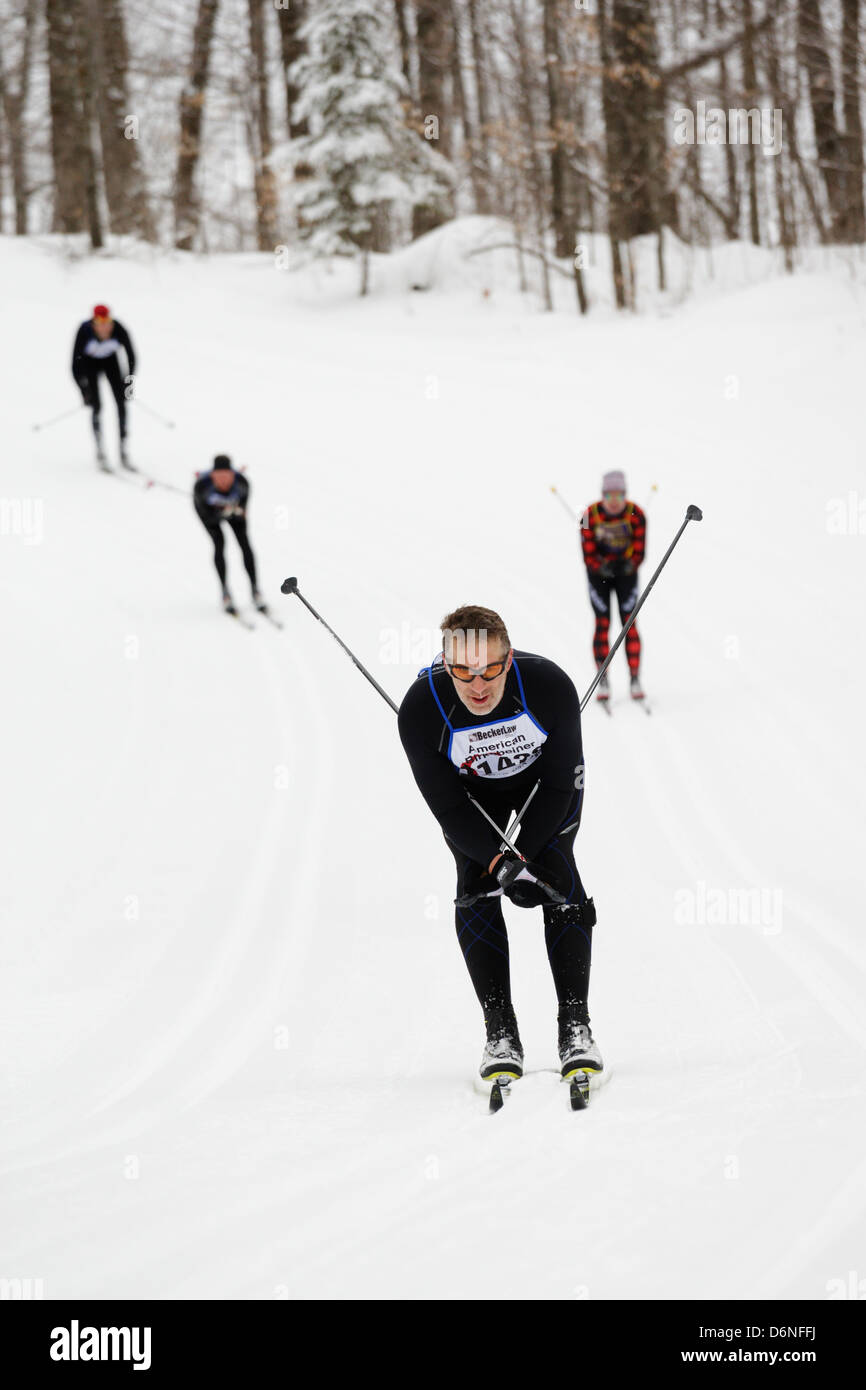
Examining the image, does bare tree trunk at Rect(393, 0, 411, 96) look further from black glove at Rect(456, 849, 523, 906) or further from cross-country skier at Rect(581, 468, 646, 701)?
black glove at Rect(456, 849, 523, 906)

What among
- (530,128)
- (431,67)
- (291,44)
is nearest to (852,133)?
(530,128)

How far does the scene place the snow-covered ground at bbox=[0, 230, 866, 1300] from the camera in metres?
3.17

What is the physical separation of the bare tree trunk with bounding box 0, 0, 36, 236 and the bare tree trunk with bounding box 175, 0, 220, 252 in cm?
404

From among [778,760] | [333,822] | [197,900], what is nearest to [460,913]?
[197,900]

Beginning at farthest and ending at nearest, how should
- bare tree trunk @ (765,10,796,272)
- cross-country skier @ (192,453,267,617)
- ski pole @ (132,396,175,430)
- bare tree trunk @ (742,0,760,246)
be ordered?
bare tree trunk @ (742,0,760,246), bare tree trunk @ (765,10,796,272), ski pole @ (132,396,175,430), cross-country skier @ (192,453,267,617)

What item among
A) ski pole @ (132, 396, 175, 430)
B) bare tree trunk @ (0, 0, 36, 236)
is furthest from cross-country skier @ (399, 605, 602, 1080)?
bare tree trunk @ (0, 0, 36, 236)

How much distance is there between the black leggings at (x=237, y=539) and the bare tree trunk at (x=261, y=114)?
18.2 meters

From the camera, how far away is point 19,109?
3144 centimetres
